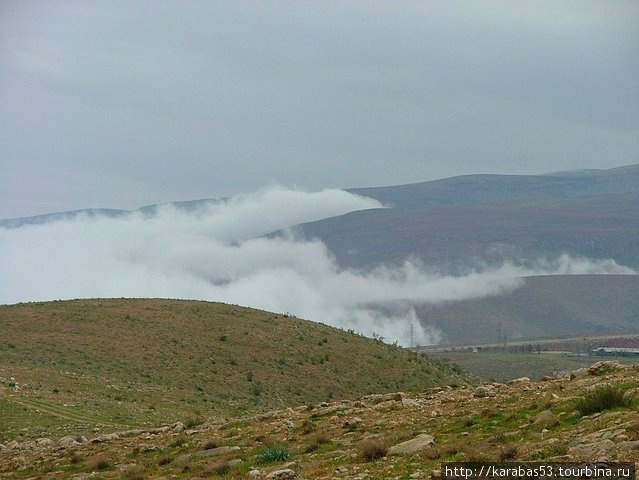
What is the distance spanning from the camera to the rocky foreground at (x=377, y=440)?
631 inches

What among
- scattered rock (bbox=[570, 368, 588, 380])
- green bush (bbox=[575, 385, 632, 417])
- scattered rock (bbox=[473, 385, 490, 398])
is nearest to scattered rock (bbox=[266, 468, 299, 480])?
green bush (bbox=[575, 385, 632, 417])

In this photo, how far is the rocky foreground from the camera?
16.0m

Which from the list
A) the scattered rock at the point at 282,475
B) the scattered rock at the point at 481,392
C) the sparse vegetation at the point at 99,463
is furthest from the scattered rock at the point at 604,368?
the sparse vegetation at the point at 99,463

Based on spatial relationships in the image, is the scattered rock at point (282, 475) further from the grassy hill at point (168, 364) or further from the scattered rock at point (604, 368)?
the grassy hill at point (168, 364)

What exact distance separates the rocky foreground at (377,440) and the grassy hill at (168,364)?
6.53 m

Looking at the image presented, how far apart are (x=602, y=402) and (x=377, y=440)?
13.7ft

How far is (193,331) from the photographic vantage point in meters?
52.6

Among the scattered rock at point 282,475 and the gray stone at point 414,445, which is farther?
the gray stone at point 414,445

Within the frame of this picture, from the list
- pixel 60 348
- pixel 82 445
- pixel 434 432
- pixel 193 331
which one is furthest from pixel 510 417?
pixel 193 331

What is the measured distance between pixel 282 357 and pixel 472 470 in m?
36.3

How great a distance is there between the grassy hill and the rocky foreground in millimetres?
6535

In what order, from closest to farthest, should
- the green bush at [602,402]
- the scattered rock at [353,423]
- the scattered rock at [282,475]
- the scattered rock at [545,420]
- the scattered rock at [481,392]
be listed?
the scattered rock at [282,475]
the scattered rock at [545,420]
the green bush at [602,402]
the scattered rock at [353,423]
the scattered rock at [481,392]

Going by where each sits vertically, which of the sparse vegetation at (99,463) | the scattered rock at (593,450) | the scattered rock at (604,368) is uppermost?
the scattered rock at (604,368)

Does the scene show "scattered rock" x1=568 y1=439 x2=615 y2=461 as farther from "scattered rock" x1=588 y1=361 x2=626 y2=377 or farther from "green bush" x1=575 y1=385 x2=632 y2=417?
"scattered rock" x1=588 y1=361 x2=626 y2=377
